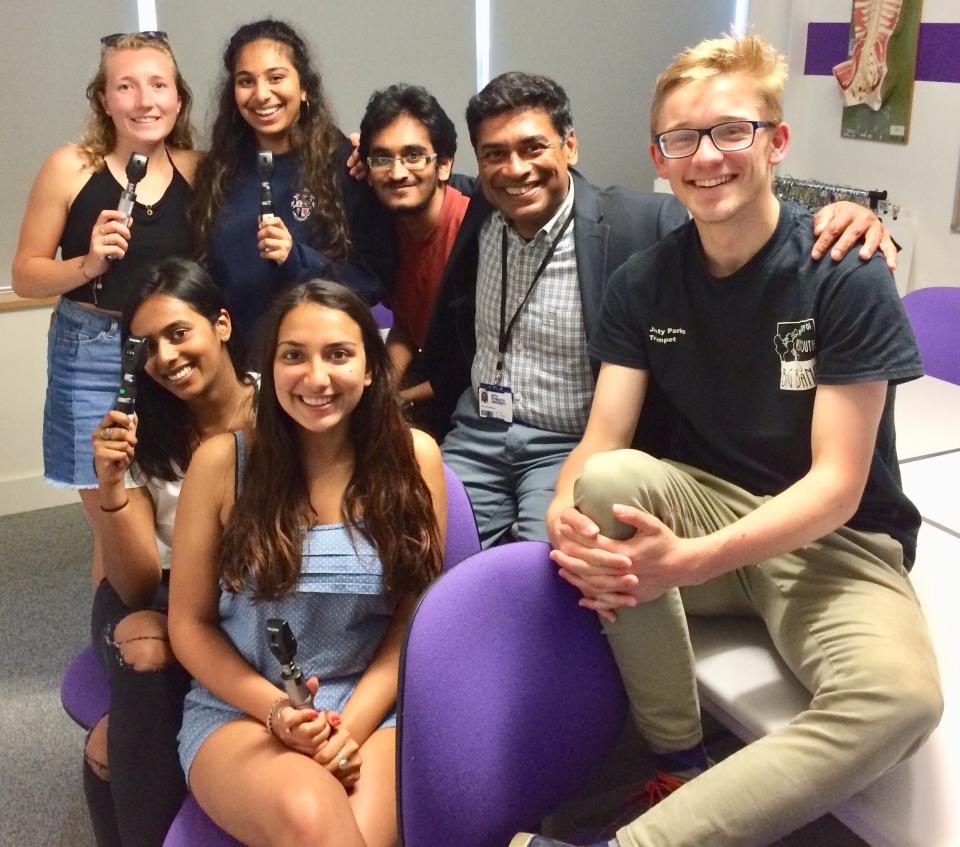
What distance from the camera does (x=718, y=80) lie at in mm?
1479

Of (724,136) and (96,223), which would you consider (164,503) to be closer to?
(96,223)

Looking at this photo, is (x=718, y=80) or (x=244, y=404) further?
(x=244, y=404)

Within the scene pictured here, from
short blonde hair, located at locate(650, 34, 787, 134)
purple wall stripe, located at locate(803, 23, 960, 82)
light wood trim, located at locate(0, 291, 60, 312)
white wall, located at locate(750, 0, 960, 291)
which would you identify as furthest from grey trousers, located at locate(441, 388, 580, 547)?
purple wall stripe, located at locate(803, 23, 960, 82)

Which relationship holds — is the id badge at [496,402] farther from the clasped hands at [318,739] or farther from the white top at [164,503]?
the clasped hands at [318,739]

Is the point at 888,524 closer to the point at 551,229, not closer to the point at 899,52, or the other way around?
the point at 551,229

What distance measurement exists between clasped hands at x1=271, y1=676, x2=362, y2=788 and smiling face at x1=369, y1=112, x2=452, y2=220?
1.26 meters

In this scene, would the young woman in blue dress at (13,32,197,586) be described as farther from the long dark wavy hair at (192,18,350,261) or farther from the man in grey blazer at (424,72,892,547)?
the man in grey blazer at (424,72,892,547)

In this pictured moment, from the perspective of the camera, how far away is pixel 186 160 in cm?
229

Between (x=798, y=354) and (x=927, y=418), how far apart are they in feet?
3.07

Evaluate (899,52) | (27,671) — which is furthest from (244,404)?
(899,52)

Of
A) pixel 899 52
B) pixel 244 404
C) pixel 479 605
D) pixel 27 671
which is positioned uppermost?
pixel 899 52

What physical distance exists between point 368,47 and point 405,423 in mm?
2469

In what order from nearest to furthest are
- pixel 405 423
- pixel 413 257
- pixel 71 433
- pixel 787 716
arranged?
pixel 787 716
pixel 405 423
pixel 71 433
pixel 413 257

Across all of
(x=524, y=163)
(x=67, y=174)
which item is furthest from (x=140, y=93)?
(x=524, y=163)
